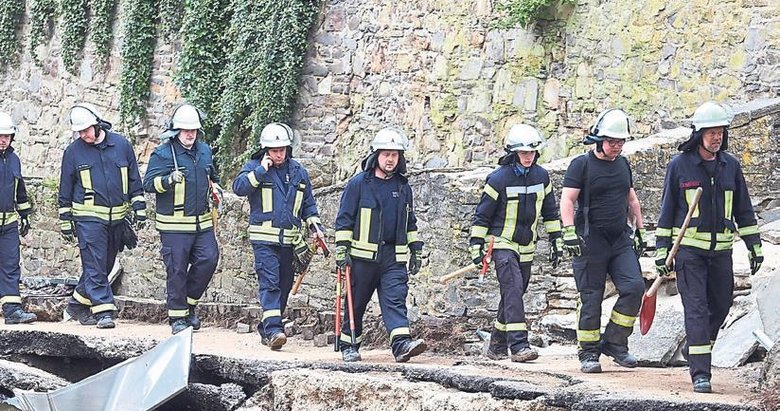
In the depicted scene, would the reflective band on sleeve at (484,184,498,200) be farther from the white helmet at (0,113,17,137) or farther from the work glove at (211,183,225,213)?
the white helmet at (0,113,17,137)

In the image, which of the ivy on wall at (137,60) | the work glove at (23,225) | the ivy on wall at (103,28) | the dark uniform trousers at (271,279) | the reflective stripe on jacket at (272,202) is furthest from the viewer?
the ivy on wall at (103,28)

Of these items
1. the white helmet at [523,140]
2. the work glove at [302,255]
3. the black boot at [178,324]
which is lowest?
the black boot at [178,324]

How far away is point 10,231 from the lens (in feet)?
46.6

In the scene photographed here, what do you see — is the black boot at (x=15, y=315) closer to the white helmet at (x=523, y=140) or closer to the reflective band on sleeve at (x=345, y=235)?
the reflective band on sleeve at (x=345, y=235)

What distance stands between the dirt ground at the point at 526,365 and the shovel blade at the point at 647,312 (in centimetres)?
34

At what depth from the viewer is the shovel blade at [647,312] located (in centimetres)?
1105

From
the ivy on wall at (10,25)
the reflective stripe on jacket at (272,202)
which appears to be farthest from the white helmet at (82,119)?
the ivy on wall at (10,25)

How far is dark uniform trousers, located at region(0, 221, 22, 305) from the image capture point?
14180 millimetres

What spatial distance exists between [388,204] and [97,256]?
321 centimetres

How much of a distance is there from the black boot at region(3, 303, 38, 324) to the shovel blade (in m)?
6.05

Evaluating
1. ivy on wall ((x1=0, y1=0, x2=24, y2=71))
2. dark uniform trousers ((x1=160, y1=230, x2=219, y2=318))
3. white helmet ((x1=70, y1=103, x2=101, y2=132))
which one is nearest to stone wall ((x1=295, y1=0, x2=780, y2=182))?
dark uniform trousers ((x1=160, y1=230, x2=219, y2=318))

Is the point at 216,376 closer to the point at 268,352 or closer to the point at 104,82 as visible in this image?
the point at 268,352

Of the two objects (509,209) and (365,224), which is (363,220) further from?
(509,209)

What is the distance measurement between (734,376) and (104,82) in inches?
685
